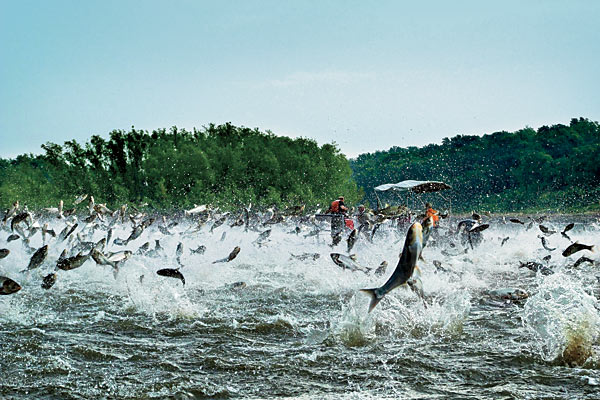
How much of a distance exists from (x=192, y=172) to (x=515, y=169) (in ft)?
159

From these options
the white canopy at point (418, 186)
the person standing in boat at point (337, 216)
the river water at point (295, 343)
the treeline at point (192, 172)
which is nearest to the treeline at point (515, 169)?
the treeline at point (192, 172)

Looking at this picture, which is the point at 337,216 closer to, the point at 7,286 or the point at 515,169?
the point at 7,286

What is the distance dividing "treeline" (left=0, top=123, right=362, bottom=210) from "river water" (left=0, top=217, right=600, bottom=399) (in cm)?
4899

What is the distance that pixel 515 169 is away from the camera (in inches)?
3428

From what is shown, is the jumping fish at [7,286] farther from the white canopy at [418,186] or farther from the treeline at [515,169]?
the treeline at [515,169]

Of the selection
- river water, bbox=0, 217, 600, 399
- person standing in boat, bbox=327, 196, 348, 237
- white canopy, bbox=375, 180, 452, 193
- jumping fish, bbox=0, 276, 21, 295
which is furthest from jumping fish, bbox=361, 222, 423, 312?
white canopy, bbox=375, 180, 452, 193

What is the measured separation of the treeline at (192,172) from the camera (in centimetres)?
6216

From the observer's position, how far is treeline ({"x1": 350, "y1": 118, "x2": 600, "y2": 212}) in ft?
260

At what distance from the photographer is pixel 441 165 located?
10550 centimetres

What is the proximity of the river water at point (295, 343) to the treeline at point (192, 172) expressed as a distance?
49.0m

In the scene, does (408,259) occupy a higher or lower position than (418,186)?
lower

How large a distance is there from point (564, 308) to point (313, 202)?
183ft

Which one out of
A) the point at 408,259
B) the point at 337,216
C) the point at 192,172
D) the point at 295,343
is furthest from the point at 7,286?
the point at 192,172

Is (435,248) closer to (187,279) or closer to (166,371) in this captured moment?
(187,279)
